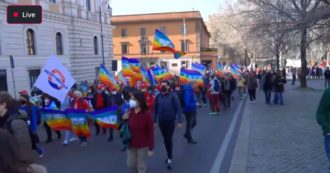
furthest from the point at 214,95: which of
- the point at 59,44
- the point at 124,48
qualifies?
the point at 124,48

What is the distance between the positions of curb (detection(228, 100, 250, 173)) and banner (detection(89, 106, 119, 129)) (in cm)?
332

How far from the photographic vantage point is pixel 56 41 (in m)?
31.9

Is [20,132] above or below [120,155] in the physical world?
above

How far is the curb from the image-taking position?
7062mm

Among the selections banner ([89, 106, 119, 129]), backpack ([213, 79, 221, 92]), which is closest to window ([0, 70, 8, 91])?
backpack ([213, 79, 221, 92])

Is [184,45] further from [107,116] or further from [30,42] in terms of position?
[107,116]

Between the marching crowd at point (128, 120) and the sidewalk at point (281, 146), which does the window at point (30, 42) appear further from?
the sidewalk at point (281, 146)

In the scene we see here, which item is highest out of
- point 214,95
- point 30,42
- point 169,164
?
point 30,42

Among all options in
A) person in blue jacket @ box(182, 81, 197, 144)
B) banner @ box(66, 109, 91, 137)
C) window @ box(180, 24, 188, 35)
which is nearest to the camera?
person in blue jacket @ box(182, 81, 197, 144)

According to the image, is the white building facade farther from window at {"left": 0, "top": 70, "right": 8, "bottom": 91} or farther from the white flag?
the white flag

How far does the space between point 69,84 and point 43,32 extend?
20712 millimetres

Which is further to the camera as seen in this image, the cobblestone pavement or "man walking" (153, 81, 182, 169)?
"man walking" (153, 81, 182, 169)

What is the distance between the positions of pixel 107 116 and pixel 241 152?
13.2 feet

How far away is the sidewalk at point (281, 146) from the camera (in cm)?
691
